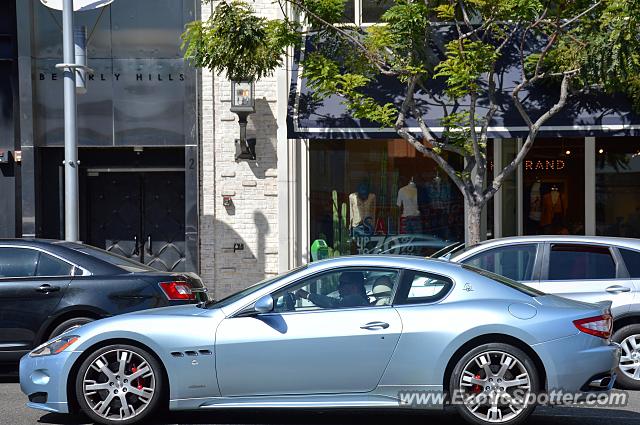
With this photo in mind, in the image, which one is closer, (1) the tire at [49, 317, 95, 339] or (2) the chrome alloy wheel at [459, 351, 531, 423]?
(2) the chrome alloy wheel at [459, 351, 531, 423]

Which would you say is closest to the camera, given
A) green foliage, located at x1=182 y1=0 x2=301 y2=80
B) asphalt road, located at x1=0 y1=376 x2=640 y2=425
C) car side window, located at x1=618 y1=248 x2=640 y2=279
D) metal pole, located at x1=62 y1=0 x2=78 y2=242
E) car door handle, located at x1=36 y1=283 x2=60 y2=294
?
asphalt road, located at x1=0 y1=376 x2=640 y2=425

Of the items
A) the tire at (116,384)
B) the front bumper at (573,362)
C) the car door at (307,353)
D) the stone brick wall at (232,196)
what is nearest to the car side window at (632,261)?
the front bumper at (573,362)

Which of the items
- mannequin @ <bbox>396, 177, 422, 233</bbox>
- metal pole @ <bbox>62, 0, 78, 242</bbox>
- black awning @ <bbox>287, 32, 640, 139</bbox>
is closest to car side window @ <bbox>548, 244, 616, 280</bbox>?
black awning @ <bbox>287, 32, 640, 139</bbox>

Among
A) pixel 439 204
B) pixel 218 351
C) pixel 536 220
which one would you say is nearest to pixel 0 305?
pixel 218 351

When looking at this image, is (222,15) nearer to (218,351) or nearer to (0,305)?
(0,305)

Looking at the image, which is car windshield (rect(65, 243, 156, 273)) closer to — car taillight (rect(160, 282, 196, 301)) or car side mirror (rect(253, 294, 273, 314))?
car taillight (rect(160, 282, 196, 301))

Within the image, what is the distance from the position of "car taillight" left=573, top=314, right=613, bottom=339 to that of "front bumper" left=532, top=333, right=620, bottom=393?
56 mm

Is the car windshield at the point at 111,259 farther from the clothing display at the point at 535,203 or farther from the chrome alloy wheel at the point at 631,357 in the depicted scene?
the clothing display at the point at 535,203

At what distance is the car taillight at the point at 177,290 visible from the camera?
9.52 metres

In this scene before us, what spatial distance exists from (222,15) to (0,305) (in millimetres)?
5471

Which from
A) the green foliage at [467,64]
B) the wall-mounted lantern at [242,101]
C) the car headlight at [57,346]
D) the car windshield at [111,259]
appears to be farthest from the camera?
the wall-mounted lantern at [242,101]

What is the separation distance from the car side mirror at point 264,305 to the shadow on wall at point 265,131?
346 inches

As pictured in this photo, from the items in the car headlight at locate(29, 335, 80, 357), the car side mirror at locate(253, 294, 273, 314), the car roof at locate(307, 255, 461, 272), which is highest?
the car roof at locate(307, 255, 461, 272)

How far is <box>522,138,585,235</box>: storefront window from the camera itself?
51.1ft
